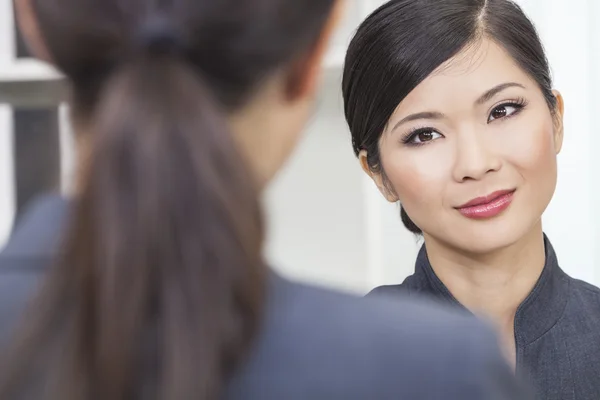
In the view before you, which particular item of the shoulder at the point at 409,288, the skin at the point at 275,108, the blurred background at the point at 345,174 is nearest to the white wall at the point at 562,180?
the blurred background at the point at 345,174

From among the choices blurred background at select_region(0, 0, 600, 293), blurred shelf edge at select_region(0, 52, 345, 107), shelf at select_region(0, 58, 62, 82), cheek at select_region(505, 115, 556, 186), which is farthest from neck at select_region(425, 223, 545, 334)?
shelf at select_region(0, 58, 62, 82)

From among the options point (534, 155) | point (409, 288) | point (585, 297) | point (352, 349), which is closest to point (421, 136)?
point (534, 155)

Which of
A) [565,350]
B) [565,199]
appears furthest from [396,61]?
[565,199]

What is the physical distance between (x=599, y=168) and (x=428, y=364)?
124cm

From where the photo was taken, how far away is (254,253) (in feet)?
1.51

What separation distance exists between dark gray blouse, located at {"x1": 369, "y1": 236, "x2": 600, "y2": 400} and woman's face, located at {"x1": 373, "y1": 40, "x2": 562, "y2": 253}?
12cm

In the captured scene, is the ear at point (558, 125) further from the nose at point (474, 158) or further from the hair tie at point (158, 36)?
the hair tie at point (158, 36)

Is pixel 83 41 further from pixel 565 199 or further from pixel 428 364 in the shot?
pixel 565 199

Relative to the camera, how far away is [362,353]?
18.6 inches

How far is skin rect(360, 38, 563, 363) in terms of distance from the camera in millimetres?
1064

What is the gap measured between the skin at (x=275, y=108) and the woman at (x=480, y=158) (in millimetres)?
557

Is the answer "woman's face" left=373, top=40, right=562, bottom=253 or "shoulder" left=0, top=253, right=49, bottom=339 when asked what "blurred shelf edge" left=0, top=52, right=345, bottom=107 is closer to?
"woman's face" left=373, top=40, right=562, bottom=253

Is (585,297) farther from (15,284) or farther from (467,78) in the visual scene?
(15,284)

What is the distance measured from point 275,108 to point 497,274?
72 cm
